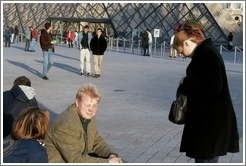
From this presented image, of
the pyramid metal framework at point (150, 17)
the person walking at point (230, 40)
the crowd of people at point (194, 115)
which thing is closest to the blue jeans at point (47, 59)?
the crowd of people at point (194, 115)

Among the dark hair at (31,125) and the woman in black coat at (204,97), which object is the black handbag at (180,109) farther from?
the dark hair at (31,125)

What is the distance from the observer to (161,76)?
16875 millimetres

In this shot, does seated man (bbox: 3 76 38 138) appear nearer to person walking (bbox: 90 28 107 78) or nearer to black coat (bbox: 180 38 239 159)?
black coat (bbox: 180 38 239 159)

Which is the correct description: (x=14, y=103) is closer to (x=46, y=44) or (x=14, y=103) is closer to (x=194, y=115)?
(x=194, y=115)

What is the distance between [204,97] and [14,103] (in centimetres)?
207

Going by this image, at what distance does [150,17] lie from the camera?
1608 inches

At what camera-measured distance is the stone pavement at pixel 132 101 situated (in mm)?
7277

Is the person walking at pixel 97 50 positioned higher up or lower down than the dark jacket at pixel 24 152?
lower down

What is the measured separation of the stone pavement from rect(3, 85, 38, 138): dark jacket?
1654 millimetres

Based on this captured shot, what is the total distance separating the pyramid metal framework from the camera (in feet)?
127

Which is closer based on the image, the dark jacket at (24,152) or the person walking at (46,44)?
the dark jacket at (24,152)

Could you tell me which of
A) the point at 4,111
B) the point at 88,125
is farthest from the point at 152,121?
the point at 88,125

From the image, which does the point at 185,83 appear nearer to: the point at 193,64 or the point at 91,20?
the point at 193,64

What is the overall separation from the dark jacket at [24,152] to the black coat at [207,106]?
1.12m
